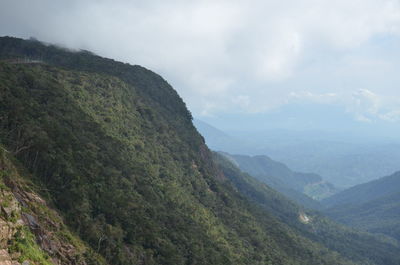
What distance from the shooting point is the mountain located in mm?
58688

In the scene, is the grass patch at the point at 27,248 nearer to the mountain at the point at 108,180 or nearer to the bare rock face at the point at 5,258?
the mountain at the point at 108,180

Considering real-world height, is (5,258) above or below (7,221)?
below

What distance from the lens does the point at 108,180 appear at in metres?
82.0

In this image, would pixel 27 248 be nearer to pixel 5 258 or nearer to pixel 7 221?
pixel 5 258

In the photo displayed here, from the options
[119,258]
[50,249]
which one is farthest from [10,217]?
[119,258]

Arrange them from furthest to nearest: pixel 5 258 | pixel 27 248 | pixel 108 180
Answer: pixel 108 180, pixel 27 248, pixel 5 258

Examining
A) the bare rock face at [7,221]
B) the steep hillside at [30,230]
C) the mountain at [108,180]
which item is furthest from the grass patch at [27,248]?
the bare rock face at [7,221]

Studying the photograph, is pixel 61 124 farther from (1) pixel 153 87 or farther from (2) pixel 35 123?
(1) pixel 153 87

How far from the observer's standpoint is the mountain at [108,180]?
193 feet

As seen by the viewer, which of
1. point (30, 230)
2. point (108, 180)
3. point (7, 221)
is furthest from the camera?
point (108, 180)

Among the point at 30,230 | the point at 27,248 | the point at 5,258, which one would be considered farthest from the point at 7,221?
the point at 5,258

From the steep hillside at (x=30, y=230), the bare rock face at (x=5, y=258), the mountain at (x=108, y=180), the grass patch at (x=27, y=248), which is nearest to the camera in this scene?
the bare rock face at (x=5, y=258)

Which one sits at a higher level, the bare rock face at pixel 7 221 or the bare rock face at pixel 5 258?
the bare rock face at pixel 7 221

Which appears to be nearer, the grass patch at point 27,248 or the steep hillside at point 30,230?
the grass patch at point 27,248
